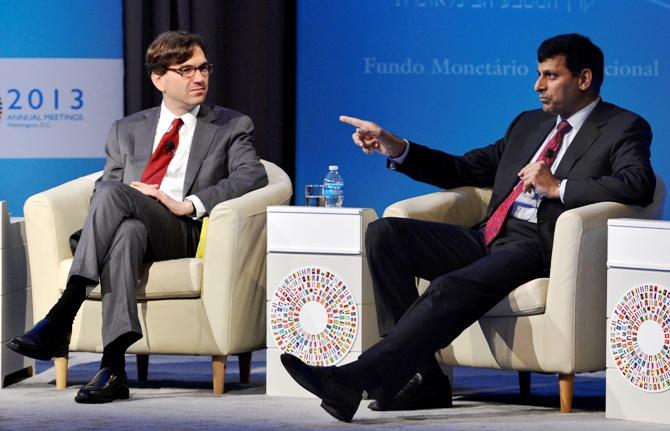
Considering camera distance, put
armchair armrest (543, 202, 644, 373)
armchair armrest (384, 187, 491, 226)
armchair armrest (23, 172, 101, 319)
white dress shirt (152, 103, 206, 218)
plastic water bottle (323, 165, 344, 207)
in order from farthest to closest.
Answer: plastic water bottle (323, 165, 344, 207)
white dress shirt (152, 103, 206, 218)
armchair armrest (23, 172, 101, 319)
armchair armrest (384, 187, 491, 226)
armchair armrest (543, 202, 644, 373)

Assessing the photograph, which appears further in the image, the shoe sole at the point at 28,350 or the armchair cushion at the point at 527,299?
the shoe sole at the point at 28,350

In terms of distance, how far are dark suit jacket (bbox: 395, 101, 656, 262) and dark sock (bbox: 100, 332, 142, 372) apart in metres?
1.15

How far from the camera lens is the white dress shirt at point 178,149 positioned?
508cm

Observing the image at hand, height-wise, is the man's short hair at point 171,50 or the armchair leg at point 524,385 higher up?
the man's short hair at point 171,50

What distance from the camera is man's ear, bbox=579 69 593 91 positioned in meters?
4.61

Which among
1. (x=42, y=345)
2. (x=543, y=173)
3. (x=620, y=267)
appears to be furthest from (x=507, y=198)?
(x=42, y=345)

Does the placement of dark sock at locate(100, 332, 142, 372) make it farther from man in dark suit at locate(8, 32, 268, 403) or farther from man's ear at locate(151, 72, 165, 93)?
man's ear at locate(151, 72, 165, 93)

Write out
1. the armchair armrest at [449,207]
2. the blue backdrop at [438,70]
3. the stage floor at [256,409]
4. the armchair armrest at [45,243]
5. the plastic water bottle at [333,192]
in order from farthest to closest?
1. the blue backdrop at [438,70]
2. the plastic water bottle at [333,192]
3. the armchair armrest at [45,243]
4. the armchair armrest at [449,207]
5. the stage floor at [256,409]

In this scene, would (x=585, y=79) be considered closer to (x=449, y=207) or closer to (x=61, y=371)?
(x=449, y=207)

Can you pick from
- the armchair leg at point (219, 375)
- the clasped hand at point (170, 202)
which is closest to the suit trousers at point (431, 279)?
the armchair leg at point (219, 375)

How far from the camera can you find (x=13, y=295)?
4.96 meters

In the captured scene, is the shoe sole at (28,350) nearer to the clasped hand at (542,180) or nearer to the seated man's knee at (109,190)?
the seated man's knee at (109,190)

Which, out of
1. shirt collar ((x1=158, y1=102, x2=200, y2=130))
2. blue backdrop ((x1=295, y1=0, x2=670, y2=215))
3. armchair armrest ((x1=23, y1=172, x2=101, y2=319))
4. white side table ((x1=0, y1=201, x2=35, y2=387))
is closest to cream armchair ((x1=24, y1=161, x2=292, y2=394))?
armchair armrest ((x1=23, y1=172, x2=101, y2=319))

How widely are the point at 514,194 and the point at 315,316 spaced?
81cm
